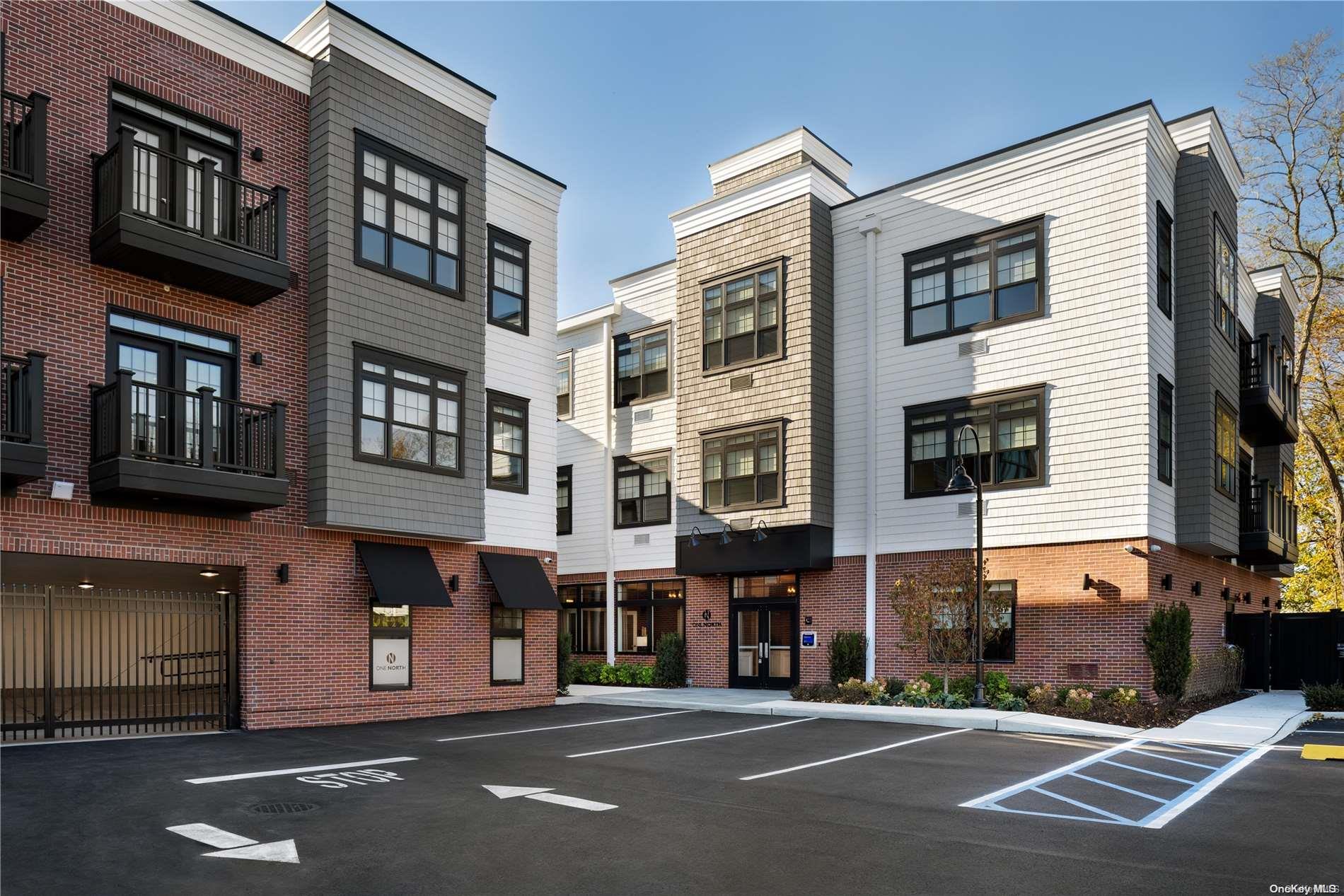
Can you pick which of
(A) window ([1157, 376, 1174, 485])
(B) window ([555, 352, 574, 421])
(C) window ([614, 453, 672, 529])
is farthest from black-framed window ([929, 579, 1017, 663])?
(B) window ([555, 352, 574, 421])

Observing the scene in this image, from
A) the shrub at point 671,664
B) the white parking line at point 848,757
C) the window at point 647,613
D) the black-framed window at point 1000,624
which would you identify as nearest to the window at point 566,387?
the window at point 647,613

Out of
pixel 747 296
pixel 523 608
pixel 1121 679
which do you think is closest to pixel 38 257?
pixel 523 608

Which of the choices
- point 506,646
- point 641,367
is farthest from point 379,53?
point 641,367

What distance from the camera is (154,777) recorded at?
1079 centimetres

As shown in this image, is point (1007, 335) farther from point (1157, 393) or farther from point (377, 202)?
point (377, 202)

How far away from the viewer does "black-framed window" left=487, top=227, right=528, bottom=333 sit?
20.2 metres

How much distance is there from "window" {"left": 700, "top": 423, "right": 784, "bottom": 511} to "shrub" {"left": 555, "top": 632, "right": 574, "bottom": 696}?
5.32m

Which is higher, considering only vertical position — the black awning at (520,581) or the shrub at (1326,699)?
the black awning at (520,581)

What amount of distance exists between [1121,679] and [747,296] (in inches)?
455

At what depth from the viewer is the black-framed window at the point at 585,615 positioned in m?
27.3

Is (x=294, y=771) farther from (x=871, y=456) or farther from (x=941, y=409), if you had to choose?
(x=941, y=409)

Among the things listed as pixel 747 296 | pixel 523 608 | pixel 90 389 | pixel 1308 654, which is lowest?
pixel 1308 654

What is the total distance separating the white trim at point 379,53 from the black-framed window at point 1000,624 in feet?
44.2

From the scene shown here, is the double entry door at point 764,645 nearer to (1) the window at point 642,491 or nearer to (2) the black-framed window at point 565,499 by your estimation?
(1) the window at point 642,491
